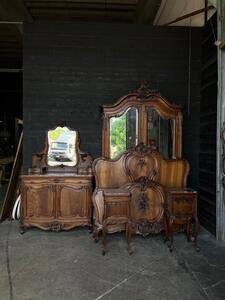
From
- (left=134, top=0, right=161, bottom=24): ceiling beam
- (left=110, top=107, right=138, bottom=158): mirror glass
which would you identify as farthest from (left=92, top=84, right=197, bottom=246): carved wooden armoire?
(left=134, top=0, right=161, bottom=24): ceiling beam

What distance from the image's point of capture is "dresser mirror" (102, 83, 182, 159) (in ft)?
15.9

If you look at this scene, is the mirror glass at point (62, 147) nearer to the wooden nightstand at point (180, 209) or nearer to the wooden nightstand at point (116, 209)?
the wooden nightstand at point (116, 209)

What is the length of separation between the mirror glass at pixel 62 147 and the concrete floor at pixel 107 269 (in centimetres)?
114

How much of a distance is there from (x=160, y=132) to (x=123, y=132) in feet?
1.79

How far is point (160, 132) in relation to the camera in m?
4.94

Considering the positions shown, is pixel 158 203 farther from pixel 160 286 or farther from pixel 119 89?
pixel 119 89

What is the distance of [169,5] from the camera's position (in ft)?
20.6

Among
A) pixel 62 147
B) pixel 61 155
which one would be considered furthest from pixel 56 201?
pixel 62 147

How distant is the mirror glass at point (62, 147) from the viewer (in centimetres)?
515

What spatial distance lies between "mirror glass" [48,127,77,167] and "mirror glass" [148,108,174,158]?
1195 mm

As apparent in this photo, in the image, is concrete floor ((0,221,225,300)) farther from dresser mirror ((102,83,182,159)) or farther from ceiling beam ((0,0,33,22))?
ceiling beam ((0,0,33,22))

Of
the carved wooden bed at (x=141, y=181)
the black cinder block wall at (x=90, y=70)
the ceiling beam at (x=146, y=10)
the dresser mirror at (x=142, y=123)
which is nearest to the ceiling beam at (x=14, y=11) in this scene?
the black cinder block wall at (x=90, y=70)

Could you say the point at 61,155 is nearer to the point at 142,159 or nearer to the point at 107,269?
the point at 142,159

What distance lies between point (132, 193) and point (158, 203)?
0.36 m
